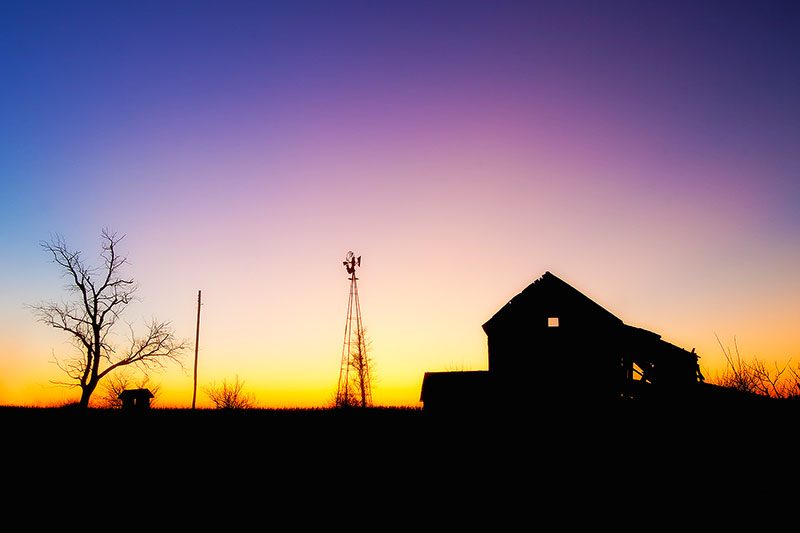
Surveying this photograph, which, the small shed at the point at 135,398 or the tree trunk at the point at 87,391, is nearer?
the small shed at the point at 135,398

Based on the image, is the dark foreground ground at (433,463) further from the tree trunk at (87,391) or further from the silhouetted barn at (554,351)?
the tree trunk at (87,391)

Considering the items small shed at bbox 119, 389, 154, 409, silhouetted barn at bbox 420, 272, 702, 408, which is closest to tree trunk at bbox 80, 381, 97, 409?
small shed at bbox 119, 389, 154, 409

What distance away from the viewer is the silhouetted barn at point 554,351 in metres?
27.0

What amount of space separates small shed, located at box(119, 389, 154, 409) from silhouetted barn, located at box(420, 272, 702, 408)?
16210mm

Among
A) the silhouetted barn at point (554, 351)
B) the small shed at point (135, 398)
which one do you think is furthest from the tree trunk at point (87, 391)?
the silhouetted barn at point (554, 351)

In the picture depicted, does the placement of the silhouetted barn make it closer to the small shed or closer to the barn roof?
the barn roof

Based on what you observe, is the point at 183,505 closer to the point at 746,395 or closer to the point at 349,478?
the point at 349,478

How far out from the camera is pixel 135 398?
31156 millimetres

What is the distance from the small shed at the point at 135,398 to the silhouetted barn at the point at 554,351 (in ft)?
53.2

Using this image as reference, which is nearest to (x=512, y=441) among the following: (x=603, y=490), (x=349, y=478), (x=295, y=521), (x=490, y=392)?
(x=490, y=392)

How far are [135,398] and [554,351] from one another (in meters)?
23.4

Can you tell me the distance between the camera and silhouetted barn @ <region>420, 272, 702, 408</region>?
26969mm

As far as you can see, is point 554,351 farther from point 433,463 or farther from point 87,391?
point 87,391

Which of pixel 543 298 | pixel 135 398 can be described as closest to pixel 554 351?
pixel 543 298
